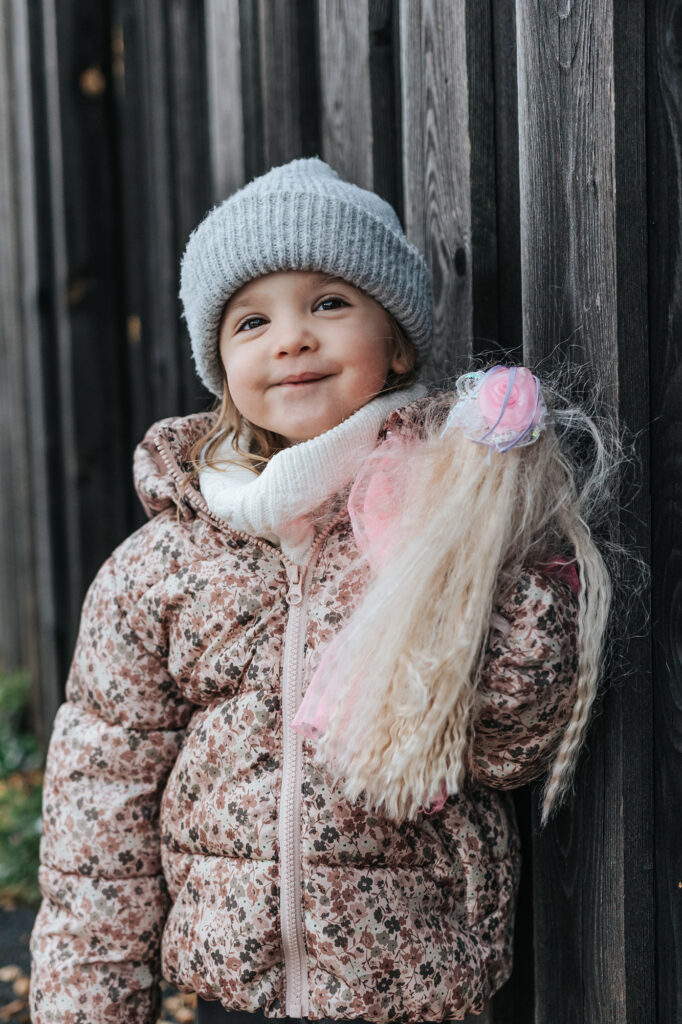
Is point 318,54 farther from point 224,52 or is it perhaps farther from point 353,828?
point 353,828

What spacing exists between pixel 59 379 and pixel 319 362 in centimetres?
249

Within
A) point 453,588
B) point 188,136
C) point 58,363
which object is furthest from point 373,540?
point 58,363

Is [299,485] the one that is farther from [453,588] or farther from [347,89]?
[347,89]

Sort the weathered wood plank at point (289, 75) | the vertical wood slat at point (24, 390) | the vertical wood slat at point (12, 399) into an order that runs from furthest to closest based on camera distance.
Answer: the vertical wood slat at point (12, 399) → the vertical wood slat at point (24, 390) → the weathered wood plank at point (289, 75)

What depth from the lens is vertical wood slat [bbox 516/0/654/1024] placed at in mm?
1582

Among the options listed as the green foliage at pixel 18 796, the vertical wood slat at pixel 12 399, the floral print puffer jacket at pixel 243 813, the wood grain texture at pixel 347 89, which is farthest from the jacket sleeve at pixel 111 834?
the vertical wood slat at pixel 12 399

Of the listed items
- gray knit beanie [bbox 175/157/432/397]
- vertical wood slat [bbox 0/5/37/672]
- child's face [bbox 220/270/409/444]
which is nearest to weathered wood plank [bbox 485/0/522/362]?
gray knit beanie [bbox 175/157/432/397]

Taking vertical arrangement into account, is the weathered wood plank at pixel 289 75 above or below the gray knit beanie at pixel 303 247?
above

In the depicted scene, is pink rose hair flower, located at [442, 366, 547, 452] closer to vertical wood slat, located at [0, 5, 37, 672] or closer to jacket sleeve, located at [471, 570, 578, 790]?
jacket sleeve, located at [471, 570, 578, 790]

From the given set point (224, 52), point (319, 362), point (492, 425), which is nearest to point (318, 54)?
point (224, 52)

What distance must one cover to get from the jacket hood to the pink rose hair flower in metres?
0.57

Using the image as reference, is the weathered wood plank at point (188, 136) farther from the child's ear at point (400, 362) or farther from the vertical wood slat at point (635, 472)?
the vertical wood slat at point (635, 472)

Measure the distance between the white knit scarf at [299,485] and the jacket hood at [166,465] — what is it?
0.37ft

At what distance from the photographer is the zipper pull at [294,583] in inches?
70.6
